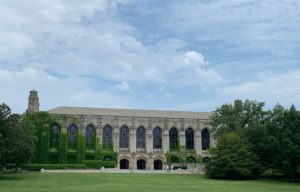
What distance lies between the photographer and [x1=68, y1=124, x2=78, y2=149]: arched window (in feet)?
251

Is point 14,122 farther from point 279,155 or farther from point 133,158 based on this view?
point 133,158

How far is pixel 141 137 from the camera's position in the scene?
8019 cm

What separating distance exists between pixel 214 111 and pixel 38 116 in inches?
1066

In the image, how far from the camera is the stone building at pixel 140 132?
253ft

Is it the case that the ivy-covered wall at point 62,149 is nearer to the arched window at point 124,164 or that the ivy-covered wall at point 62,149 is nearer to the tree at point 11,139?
the arched window at point 124,164

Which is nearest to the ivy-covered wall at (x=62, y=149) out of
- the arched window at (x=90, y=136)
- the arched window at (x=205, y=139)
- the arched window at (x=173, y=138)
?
the arched window at (x=90, y=136)

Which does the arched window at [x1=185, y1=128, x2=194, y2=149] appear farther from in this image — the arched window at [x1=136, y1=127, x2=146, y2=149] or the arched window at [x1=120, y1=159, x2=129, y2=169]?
the arched window at [x1=120, y1=159, x2=129, y2=169]

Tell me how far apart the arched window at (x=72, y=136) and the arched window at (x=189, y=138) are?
1878 cm

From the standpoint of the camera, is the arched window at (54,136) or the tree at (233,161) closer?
the tree at (233,161)

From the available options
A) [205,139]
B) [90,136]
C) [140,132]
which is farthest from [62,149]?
[205,139]

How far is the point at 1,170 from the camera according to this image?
2299 inches

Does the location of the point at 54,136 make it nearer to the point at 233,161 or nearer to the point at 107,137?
the point at 107,137

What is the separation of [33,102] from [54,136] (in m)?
7.22

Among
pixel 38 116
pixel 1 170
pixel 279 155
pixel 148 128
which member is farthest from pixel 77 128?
pixel 279 155
